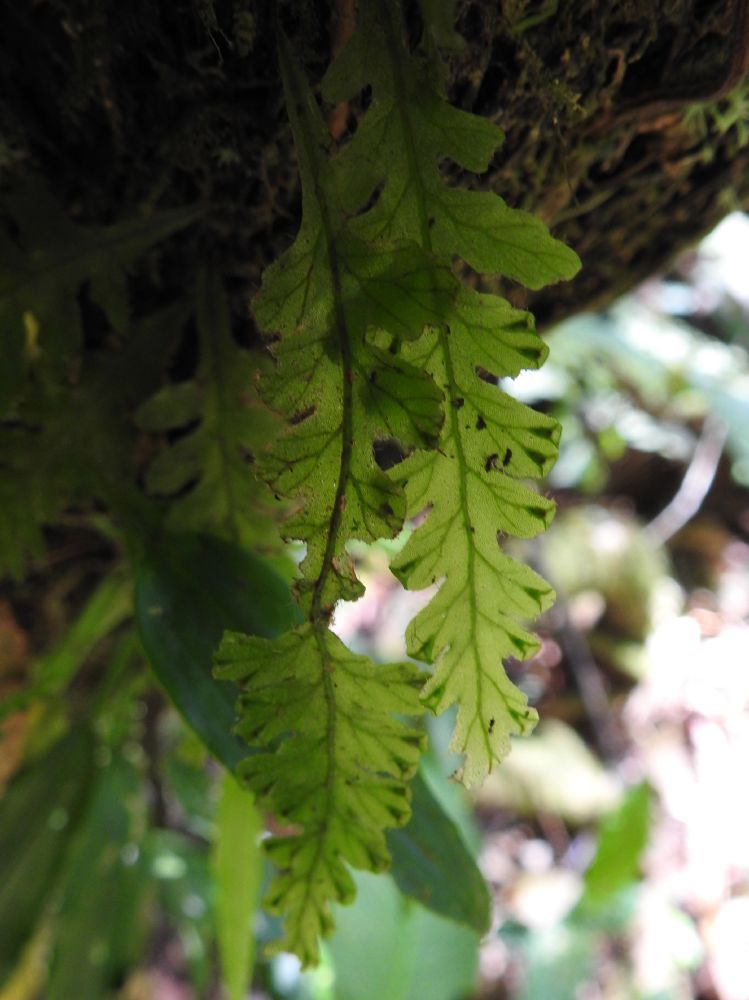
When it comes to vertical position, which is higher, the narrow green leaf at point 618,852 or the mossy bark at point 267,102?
the mossy bark at point 267,102

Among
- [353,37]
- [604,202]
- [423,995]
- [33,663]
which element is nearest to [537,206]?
[604,202]

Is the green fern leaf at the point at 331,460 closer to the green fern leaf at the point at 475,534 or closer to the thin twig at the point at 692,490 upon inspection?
the green fern leaf at the point at 475,534

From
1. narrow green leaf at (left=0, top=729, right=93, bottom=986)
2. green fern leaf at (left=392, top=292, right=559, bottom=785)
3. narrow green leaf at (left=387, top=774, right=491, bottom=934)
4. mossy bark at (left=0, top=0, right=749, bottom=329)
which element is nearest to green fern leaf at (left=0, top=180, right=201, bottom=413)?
mossy bark at (left=0, top=0, right=749, bottom=329)

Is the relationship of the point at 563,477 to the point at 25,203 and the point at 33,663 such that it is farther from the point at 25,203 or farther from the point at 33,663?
the point at 25,203

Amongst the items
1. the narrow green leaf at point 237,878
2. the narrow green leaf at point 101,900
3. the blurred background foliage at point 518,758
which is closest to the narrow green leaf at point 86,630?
the blurred background foliage at point 518,758

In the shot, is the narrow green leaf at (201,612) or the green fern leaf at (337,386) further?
the narrow green leaf at (201,612)

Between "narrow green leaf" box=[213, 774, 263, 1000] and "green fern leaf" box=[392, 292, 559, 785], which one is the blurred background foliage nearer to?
"narrow green leaf" box=[213, 774, 263, 1000]
